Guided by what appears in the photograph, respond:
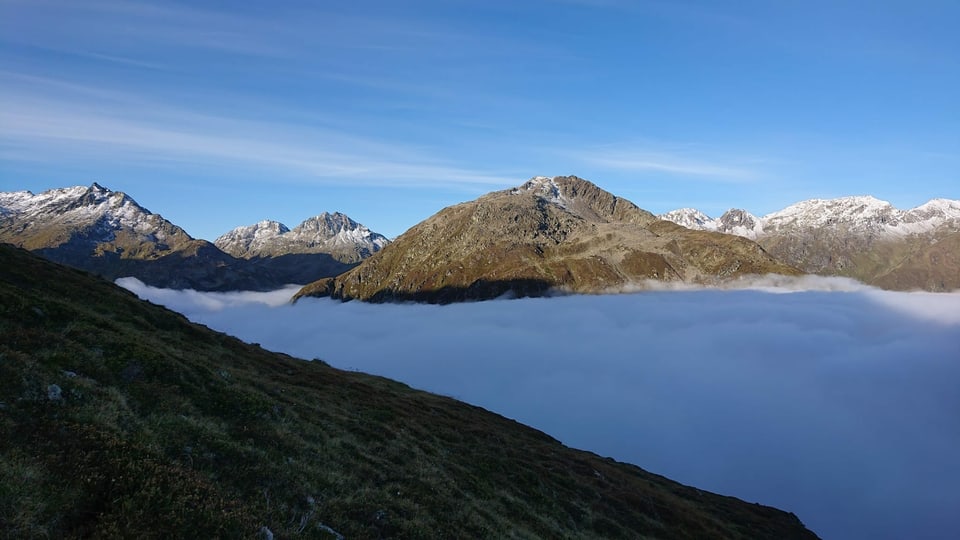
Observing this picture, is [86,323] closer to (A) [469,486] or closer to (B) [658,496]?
(A) [469,486]

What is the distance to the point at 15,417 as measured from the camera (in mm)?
12719

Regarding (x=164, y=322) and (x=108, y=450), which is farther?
(x=164, y=322)

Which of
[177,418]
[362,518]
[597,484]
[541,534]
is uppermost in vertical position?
[177,418]

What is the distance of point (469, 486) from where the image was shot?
2748cm

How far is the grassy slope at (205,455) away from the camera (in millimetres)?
10695

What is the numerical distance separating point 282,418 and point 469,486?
12056 millimetres

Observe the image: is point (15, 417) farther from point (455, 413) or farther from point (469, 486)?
point (455, 413)

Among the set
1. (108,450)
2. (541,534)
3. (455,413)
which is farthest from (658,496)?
(108,450)

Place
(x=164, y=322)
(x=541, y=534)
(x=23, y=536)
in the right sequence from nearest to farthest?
(x=23, y=536)
(x=541, y=534)
(x=164, y=322)

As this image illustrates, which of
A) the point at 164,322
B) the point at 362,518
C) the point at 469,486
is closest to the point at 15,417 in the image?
the point at 362,518

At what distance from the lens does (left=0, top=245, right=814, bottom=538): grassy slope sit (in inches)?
421

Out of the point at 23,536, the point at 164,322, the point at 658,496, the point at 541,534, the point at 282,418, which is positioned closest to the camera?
the point at 23,536

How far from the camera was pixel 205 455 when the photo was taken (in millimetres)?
15734

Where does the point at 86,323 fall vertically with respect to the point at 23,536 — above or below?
above
